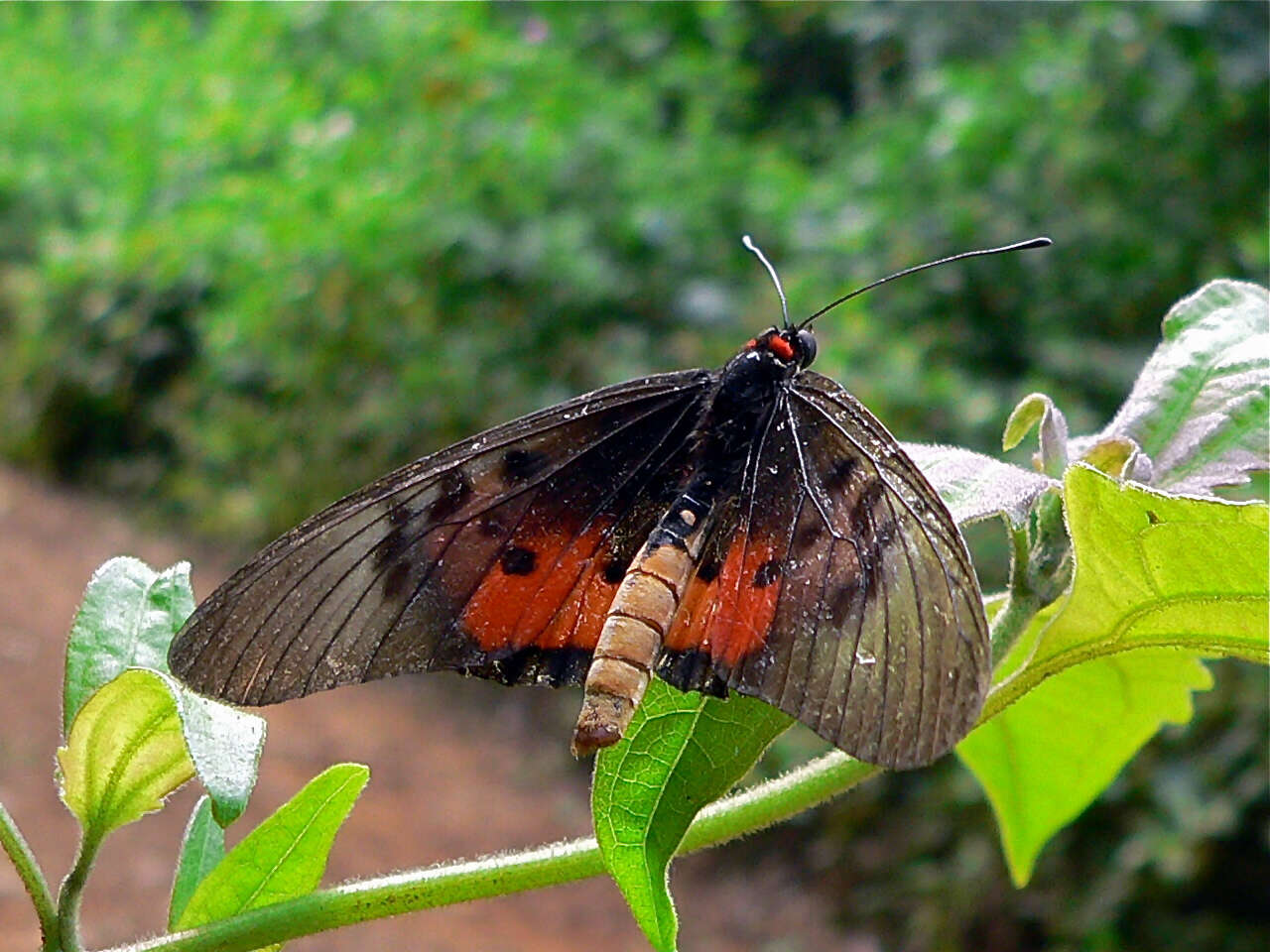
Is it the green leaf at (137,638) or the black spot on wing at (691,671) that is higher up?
the green leaf at (137,638)

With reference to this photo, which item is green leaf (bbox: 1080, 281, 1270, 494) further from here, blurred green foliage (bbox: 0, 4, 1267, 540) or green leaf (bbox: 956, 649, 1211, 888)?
blurred green foliage (bbox: 0, 4, 1267, 540)

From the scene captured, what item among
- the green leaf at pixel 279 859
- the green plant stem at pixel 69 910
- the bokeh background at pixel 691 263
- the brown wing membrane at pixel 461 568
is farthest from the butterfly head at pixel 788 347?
the bokeh background at pixel 691 263

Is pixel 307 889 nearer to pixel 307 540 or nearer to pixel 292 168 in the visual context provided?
pixel 307 540

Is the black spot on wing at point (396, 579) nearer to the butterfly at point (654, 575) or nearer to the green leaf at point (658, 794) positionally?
the butterfly at point (654, 575)

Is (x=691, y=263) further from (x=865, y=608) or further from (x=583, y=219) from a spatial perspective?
(x=865, y=608)

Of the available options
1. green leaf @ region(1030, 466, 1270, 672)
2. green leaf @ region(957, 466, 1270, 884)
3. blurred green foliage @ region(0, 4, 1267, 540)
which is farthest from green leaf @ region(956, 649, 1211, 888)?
blurred green foliage @ region(0, 4, 1267, 540)

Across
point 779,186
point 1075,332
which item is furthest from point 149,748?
point 779,186
